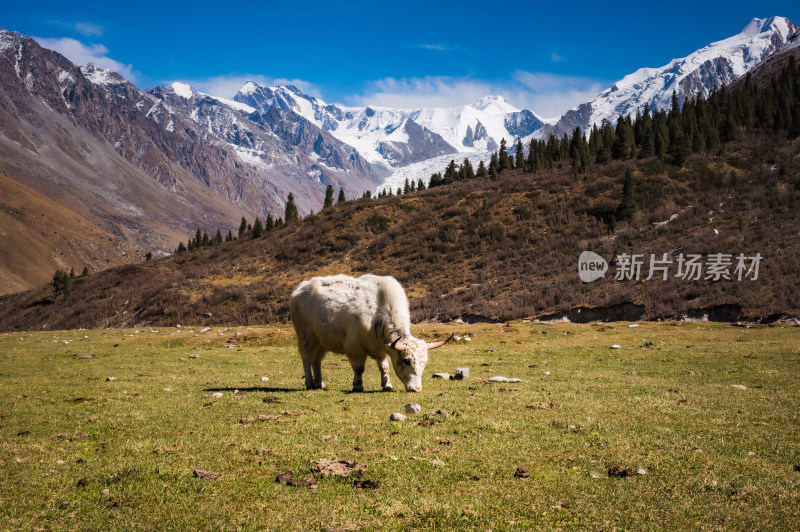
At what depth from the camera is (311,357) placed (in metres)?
13.5

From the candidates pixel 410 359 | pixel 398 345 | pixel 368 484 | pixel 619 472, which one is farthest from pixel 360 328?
pixel 619 472

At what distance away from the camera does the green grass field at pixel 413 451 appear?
5.09 meters

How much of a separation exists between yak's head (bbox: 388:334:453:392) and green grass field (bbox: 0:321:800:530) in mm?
660

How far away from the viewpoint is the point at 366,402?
1076 centimetres

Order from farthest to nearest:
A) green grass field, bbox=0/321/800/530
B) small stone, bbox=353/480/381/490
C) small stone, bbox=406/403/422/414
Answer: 1. small stone, bbox=406/403/422/414
2. small stone, bbox=353/480/381/490
3. green grass field, bbox=0/321/800/530

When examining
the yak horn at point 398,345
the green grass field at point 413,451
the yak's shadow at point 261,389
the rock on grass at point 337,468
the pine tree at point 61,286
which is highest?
the pine tree at point 61,286

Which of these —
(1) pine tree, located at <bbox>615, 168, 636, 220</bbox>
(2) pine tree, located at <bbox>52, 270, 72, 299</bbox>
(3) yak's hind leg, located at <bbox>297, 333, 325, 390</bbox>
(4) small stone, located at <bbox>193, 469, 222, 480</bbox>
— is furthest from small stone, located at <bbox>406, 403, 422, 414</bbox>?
(2) pine tree, located at <bbox>52, 270, 72, 299</bbox>

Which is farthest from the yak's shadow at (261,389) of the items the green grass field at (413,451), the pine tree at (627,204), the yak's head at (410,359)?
the pine tree at (627,204)

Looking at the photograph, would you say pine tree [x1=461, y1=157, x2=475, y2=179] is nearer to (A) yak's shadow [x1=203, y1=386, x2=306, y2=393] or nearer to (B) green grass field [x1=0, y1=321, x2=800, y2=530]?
(B) green grass field [x1=0, y1=321, x2=800, y2=530]

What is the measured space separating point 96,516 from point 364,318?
25.5 ft

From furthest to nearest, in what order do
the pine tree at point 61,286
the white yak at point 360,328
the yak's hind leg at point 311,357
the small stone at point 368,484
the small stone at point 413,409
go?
the pine tree at point 61,286, the yak's hind leg at point 311,357, the white yak at point 360,328, the small stone at point 413,409, the small stone at point 368,484

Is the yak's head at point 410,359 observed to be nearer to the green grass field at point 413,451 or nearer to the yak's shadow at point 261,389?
the green grass field at point 413,451

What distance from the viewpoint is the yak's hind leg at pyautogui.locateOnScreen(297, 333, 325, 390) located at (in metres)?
13.4

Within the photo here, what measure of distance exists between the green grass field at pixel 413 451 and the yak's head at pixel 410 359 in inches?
26.0
